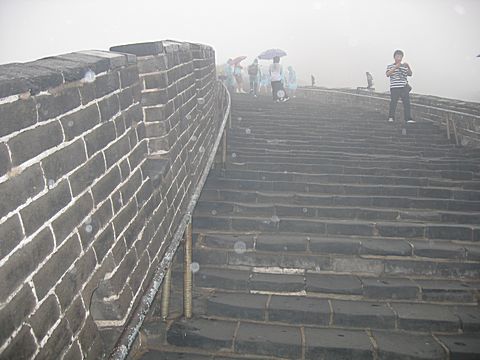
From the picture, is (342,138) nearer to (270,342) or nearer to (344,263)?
(344,263)

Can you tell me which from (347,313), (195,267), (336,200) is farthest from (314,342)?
(336,200)

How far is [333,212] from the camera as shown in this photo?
4.97 meters

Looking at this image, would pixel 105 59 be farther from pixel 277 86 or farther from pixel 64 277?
pixel 277 86

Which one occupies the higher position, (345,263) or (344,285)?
(345,263)

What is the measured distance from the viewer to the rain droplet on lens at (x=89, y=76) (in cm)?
193

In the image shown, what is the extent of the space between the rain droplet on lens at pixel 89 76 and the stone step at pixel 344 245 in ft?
9.48

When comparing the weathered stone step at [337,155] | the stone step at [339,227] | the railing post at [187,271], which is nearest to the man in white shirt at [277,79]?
the weathered stone step at [337,155]

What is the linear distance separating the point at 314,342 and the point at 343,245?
1.39 metres

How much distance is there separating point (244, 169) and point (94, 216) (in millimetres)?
4194

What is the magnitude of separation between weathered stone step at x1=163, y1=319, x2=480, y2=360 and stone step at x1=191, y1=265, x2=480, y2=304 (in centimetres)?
46

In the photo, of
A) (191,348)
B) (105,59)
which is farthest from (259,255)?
(105,59)

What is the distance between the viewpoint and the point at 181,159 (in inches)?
146

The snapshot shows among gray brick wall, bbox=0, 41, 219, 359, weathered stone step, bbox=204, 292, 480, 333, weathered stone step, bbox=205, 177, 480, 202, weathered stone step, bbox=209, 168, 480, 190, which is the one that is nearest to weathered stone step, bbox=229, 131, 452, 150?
weathered stone step, bbox=209, 168, 480, 190

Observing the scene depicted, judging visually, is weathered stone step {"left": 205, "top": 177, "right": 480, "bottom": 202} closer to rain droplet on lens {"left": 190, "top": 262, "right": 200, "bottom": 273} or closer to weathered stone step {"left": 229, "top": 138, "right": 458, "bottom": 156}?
rain droplet on lens {"left": 190, "top": 262, "right": 200, "bottom": 273}
